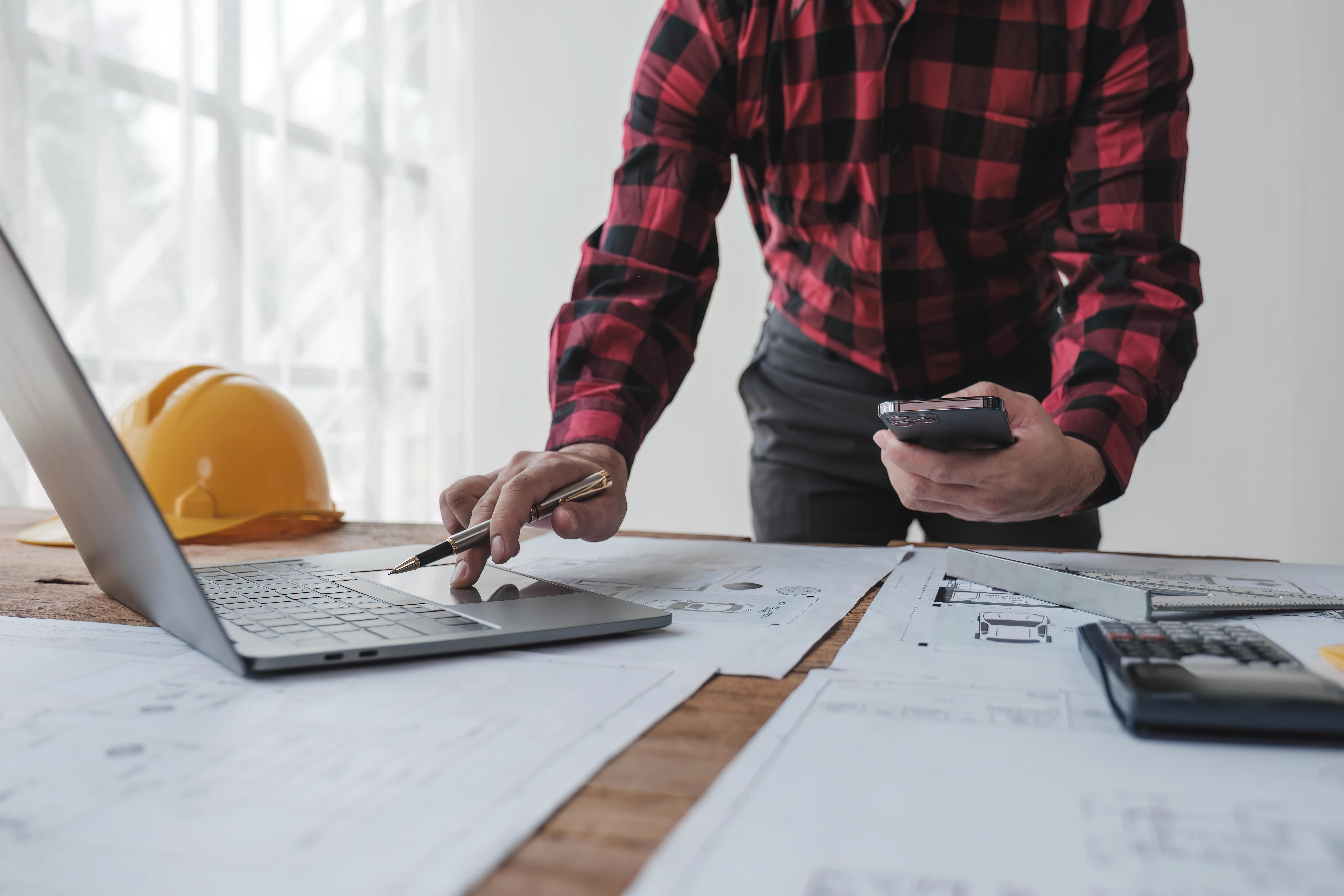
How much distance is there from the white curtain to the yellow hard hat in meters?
0.43

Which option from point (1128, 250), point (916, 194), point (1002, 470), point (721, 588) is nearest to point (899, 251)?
point (916, 194)

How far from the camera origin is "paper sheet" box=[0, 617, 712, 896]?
0.23 m

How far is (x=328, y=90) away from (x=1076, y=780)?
259 cm

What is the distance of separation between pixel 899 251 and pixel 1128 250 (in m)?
0.23

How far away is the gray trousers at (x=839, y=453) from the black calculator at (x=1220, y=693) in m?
0.66

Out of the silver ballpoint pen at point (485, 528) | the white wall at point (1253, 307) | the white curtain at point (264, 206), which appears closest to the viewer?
the silver ballpoint pen at point (485, 528)

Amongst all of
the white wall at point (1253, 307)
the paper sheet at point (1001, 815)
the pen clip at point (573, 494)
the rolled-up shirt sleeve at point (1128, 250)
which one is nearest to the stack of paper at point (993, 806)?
the paper sheet at point (1001, 815)

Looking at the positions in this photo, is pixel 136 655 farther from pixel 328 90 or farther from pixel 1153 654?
pixel 328 90

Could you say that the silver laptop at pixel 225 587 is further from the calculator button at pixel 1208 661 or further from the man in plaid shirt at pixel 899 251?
the calculator button at pixel 1208 661

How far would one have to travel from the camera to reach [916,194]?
37.0 inches

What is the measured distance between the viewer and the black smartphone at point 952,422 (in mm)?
539

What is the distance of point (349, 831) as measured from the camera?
0.25m

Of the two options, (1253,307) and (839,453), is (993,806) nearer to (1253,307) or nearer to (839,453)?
(839,453)

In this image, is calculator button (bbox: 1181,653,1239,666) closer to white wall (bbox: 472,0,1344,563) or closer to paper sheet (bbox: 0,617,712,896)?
paper sheet (bbox: 0,617,712,896)
